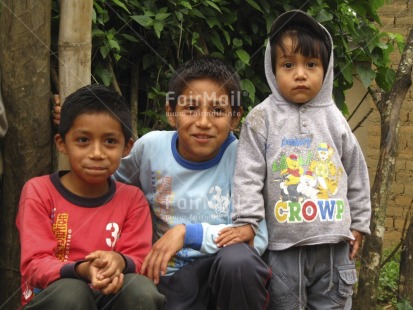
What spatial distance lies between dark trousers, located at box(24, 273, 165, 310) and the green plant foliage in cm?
123

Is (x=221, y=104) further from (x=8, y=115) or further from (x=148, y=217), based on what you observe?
(x=8, y=115)

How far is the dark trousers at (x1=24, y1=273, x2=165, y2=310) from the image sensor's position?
2.27m

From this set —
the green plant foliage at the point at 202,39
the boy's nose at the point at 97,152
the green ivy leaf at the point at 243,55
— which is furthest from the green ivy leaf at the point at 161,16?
the boy's nose at the point at 97,152

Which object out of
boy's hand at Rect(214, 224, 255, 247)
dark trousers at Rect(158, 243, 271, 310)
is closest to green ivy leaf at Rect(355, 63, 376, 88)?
boy's hand at Rect(214, 224, 255, 247)

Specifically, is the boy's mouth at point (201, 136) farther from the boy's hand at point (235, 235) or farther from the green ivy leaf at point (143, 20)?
the green ivy leaf at point (143, 20)

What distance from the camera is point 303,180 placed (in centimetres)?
277

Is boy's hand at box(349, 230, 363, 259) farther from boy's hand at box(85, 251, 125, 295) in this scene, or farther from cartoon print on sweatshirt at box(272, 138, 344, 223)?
boy's hand at box(85, 251, 125, 295)

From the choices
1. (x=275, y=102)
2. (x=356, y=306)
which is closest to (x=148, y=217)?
(x=275, y=102)

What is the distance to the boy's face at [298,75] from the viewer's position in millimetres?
2829

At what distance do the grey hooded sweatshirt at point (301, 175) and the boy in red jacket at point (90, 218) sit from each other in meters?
0.45

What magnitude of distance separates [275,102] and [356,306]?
4.96 ft

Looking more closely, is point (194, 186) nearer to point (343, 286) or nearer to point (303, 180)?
point (303, 180)

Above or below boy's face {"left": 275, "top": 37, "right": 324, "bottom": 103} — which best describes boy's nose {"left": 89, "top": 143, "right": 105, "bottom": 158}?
below

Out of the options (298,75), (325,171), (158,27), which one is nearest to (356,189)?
(325,171)
